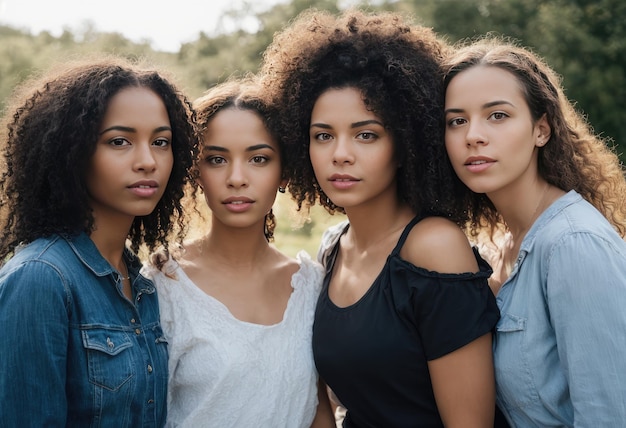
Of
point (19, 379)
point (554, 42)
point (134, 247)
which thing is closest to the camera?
point (19, 379)

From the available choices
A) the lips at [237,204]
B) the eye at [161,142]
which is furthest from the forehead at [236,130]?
the eye at [161,142]

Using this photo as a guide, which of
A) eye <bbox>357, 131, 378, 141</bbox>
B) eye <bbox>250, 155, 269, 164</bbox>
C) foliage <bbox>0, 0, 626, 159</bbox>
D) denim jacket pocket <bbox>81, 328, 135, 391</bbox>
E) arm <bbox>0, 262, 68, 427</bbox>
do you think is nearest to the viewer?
arm <bbox>0, 262, 68, 427</bbox>

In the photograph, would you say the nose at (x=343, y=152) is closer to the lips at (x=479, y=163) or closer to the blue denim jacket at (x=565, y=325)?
the lips at (x=479, y=163)

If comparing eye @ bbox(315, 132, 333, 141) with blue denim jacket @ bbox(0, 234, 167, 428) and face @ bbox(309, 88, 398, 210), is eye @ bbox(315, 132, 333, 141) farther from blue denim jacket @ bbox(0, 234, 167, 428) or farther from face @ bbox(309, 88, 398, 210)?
blue denim jacket @ bbox(0, 234, 167, 428)

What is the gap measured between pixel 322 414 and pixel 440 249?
108cm

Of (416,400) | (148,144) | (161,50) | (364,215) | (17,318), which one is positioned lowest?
(416,400)

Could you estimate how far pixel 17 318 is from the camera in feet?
8.10

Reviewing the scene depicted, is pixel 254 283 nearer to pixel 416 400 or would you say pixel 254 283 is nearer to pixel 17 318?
pixel 416 400

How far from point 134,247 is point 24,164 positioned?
699 millimetres

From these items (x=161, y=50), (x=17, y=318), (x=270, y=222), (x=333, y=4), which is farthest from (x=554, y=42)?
(x=17, y=318)

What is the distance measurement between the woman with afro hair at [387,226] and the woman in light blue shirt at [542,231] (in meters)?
0.13

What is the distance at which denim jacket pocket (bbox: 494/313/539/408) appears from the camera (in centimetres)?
281

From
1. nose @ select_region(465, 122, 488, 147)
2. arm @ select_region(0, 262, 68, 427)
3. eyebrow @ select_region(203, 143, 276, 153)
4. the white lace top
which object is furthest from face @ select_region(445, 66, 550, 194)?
arm @ select_region(0, 262, 68, 427)

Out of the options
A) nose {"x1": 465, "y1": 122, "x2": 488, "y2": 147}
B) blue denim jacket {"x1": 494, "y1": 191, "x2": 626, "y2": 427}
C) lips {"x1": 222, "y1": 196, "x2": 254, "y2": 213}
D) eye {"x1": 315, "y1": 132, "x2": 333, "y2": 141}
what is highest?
nose {"x1": 465, "y1": 122, "x2": 488, "y2": 147}
